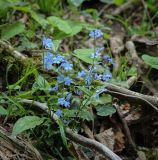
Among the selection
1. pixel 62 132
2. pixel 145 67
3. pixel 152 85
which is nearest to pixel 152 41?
pixel 145 67

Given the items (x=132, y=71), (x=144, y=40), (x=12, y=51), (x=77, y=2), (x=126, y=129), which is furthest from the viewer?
(x=77, y=2)

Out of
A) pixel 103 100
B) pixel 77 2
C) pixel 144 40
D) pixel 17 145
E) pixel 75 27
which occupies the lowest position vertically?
pixel 17 145

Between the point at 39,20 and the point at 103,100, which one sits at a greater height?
the point at 39,20

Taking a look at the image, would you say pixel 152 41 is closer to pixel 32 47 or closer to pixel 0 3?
pixel 32 47

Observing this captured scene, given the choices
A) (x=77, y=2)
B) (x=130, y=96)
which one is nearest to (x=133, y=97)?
(x=130, y=96)

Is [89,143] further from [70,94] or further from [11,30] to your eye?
[11,30]

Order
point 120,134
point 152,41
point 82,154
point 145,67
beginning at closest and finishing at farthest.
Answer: point 82,154 → point 120,134 → point 145,67 → point 152,41

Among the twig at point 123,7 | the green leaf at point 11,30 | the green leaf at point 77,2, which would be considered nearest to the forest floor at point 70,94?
the green leaf at point 11,30

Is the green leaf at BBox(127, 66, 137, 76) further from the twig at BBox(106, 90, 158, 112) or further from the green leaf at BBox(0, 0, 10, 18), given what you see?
the green leaf at BBox(0, 0, 10, 18)
